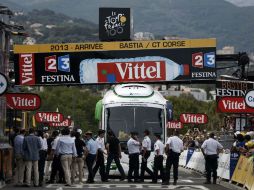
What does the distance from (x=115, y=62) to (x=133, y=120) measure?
36.5 ft

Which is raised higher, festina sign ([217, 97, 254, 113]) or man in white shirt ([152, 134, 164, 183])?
festina sign ([217, 97, 254, 113])

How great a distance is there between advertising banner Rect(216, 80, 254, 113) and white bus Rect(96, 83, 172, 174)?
7.67 feet

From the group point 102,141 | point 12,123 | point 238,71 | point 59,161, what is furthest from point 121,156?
point 238,71

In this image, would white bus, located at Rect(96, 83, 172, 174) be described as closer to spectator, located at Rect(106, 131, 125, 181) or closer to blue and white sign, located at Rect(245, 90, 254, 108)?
spectator, located at Rect(106, 131, 125, 181)

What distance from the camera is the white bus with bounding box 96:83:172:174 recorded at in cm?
3388

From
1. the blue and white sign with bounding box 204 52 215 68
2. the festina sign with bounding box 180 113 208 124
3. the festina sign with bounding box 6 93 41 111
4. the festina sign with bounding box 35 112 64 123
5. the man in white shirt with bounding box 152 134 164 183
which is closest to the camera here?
the man in white shirt with bounding box 152 134 164 183

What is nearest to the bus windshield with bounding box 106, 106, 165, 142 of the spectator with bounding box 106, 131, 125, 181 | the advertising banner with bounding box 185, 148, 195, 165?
the spectator with bounding box 106, 131, 125, 181

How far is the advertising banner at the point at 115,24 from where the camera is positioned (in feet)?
152

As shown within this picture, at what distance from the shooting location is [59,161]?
1158 inches

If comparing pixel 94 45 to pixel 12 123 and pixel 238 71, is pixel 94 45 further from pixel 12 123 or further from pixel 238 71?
pixel 12 123

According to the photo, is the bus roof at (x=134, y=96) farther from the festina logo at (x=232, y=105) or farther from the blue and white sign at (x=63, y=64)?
the blue and white sign at (x=63, y=64)

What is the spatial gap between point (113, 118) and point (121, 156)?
9.29ft

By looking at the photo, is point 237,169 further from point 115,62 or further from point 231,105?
point 115,62

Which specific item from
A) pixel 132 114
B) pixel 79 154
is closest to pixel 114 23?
pixel 132 114
